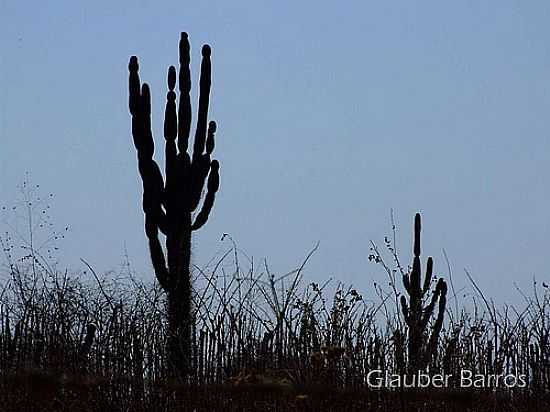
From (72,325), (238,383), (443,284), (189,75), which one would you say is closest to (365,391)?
(238,383)

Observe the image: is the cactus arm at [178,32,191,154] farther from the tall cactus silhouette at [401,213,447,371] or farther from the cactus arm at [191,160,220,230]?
the tall cactus silhouette at [401,213,447,371]

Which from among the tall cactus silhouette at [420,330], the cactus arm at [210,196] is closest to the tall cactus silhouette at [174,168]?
the cactus arm at [210,196]

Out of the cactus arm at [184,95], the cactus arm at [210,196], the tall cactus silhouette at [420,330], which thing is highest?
the cactus arm at [184,95]

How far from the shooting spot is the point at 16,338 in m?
9.47

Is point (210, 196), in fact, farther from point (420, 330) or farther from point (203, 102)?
point (420, 330)

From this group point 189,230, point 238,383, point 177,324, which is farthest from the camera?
point 189,230

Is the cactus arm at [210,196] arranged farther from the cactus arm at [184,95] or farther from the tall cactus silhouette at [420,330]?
the tall cactus silhouette at [420,330]

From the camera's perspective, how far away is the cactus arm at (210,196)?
12.2 metres

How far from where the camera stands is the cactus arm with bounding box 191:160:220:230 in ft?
40.0

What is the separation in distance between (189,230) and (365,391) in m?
3.81

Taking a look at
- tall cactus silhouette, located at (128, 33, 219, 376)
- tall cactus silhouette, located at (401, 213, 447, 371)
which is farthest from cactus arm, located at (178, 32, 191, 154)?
tall cactus silhouette, located at (401, 213, 447, 371)

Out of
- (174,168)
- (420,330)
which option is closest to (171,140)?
(174,168)

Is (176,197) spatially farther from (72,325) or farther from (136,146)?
(72,325)

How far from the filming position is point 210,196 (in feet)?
40.5
